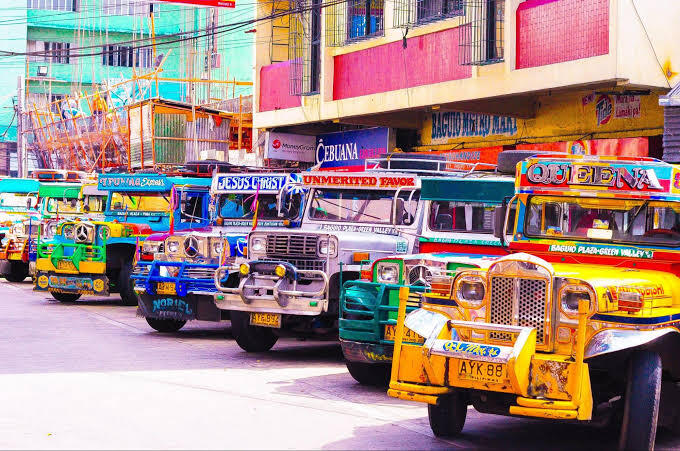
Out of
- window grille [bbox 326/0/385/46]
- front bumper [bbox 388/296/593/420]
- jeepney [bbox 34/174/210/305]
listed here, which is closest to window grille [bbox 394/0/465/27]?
window grille [bbox 326/0/385/46]

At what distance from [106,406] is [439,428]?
3120 millimetres

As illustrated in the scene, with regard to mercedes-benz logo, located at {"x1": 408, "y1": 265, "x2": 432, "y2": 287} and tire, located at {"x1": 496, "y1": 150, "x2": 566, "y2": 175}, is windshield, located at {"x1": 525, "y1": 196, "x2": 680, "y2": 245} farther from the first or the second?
tire, located at {"x1": 496, "y1": 150, "x2": 566, "y2": 175}

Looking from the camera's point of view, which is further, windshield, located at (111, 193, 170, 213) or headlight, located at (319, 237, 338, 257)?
windshield, located at (111, 193, 170, 213)

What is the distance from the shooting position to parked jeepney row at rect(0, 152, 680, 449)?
765 cm

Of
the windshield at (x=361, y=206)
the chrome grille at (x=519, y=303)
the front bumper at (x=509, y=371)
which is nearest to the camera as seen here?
the front bumper at (x=509, y=371)

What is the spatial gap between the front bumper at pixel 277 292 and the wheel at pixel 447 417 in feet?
13.8

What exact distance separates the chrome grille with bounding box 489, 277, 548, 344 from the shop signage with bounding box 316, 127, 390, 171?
17.3 m

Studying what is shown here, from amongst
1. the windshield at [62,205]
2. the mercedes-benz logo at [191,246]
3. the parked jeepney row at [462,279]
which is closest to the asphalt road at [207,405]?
the parked jeepney row at [462,279]

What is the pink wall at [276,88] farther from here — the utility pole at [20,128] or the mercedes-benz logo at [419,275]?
the utility pole at [20,128]

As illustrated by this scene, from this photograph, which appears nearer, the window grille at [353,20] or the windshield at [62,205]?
the window grille at [353,20]

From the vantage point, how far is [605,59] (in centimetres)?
1695

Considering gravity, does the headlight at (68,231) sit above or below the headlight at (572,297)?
below

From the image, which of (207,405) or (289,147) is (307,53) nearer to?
(289,147)

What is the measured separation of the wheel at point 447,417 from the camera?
28.4 ft
